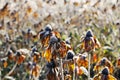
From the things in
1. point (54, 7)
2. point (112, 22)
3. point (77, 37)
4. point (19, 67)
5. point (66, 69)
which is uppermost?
point (54, 7)

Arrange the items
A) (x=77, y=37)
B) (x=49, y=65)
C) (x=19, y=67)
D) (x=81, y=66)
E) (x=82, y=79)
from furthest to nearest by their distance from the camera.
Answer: (x=77, y=37)
(x=19, y=67)
(x=82, y=79)
(x=81, y=66)
(x=49, y=65)

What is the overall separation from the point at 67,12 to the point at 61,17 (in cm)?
26

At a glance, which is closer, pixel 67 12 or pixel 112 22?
pixel 112 22

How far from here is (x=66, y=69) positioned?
2.54 meters

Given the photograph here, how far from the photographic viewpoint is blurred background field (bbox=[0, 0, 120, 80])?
597cm

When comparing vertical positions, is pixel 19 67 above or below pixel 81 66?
above

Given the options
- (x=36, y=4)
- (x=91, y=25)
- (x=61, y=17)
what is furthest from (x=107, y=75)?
(x=36, y=4)

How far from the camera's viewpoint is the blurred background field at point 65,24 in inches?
235

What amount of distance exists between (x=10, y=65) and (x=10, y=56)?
1.83m

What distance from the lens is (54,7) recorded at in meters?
9.68

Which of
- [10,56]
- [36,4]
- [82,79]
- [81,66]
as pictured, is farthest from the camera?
[36,4]

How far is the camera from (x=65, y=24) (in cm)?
741

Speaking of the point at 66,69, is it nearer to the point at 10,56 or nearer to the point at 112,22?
the point at 10,56

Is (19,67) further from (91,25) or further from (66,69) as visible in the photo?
(66,69)
